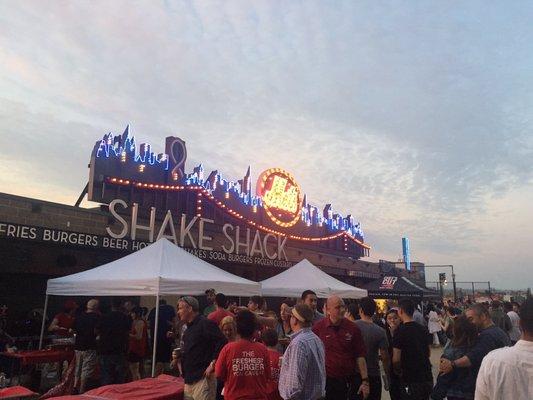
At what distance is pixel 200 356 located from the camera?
5.40m

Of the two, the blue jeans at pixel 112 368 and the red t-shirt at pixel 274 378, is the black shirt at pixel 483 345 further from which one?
the blue jeans at pixel 112 368

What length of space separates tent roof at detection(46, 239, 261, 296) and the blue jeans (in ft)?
3.77

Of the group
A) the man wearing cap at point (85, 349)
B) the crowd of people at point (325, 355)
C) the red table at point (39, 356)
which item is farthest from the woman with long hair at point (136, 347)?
the red table at point (39, 356)

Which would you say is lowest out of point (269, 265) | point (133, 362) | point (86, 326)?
point (133, 362)

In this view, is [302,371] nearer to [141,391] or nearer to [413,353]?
[413,353]

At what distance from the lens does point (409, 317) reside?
5.85m

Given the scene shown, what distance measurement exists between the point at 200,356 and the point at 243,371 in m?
1.33

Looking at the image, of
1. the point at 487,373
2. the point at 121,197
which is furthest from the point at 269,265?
the point at 487,373

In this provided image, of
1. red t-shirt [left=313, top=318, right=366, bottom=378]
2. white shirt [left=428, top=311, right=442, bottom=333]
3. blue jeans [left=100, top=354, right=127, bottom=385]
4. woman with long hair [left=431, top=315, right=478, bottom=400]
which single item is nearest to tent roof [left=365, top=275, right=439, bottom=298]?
white shirt [left=428, top=311, right=442, bottom=333]

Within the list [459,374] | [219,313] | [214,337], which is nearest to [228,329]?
[214,337]

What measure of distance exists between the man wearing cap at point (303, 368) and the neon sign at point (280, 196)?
2194 centimetres

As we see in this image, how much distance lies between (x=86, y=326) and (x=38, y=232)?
15.2 feet

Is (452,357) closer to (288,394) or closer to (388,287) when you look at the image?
(288,394)

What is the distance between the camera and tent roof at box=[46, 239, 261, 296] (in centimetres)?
816
